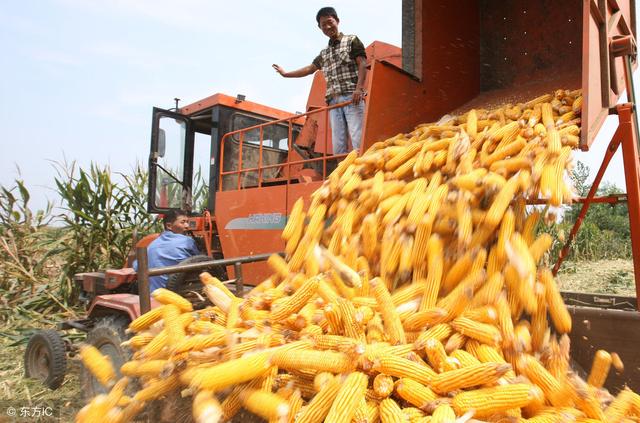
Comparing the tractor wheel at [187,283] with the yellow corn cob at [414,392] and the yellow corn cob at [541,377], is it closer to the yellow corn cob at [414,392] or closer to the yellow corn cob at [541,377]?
the yellow corn cob at [414,392]

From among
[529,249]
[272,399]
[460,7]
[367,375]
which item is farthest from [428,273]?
[460,7]

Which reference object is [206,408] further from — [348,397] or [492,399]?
[492,399]

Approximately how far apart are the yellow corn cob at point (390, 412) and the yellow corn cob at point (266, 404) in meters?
0.35

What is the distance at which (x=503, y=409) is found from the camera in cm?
169

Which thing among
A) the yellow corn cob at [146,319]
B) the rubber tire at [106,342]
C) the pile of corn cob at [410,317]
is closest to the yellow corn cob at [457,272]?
the pile of corn cob at [410,317]

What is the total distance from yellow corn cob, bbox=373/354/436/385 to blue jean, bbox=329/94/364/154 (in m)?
3.18

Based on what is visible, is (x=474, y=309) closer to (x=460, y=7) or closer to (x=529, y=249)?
(x=529, y=249)

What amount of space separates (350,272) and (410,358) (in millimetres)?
569

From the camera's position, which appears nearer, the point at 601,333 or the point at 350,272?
the point at 350,272

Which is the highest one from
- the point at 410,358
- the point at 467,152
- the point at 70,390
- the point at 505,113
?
the point at 505,113

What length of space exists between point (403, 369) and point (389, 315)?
1.13 feet

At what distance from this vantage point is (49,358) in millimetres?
4691

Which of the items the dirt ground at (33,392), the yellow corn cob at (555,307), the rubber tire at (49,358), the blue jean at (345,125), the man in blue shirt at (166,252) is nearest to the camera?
the yellow corn cob at (555,307)

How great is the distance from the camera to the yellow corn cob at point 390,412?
5.33ft
